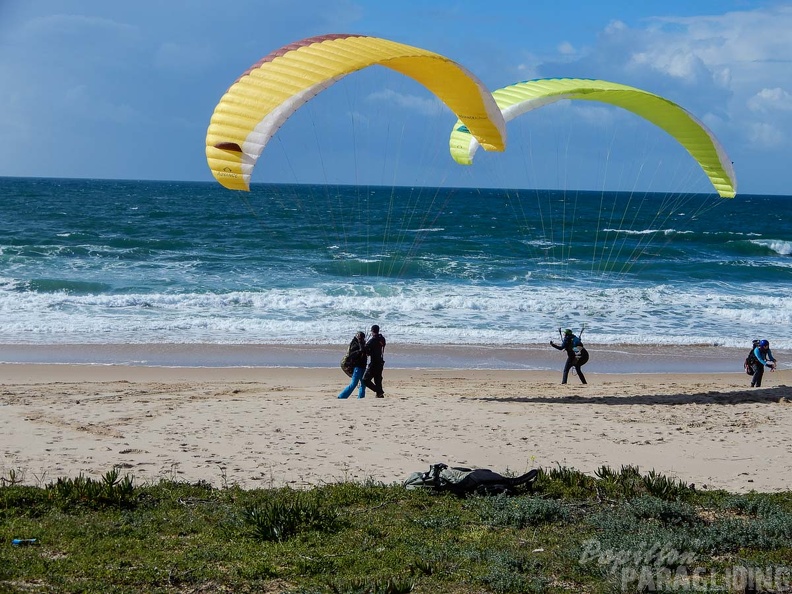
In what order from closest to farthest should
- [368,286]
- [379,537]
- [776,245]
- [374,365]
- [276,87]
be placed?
[379,537] → [276,87] → [374,365] → [368,286] → [776,245]

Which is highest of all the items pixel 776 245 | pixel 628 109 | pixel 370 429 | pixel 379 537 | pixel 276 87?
pixel 628 109

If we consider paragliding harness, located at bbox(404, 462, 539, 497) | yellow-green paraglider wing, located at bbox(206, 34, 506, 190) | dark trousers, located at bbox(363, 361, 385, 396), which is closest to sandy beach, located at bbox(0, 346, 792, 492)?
dark trousers, located at bbox(363, 361, 385, 396)

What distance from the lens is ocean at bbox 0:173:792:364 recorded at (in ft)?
63.9

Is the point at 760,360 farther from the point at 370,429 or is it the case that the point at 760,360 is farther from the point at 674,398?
the point at 370,429

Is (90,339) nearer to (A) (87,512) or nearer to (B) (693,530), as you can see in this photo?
(A) (87,512)

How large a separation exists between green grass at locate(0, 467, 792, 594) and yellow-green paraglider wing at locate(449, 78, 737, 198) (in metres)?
6.34

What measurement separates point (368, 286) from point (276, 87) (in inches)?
647

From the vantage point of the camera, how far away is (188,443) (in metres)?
9.09

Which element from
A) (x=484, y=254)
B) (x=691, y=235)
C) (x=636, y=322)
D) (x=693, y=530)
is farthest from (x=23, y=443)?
(x=691, y=235)

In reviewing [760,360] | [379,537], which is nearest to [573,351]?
[760,360]

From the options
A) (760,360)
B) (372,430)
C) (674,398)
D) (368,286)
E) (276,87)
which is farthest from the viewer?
(368,286)

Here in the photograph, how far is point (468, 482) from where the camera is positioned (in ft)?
23.3

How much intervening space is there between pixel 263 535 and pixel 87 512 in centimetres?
145

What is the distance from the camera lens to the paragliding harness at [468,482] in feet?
23.2
